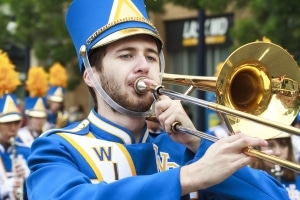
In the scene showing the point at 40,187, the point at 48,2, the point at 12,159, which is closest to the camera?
the point at 40,187

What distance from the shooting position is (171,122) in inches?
115

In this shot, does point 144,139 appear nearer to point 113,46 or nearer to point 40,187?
point 113,46

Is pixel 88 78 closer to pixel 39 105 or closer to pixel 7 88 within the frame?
pixel 7 88

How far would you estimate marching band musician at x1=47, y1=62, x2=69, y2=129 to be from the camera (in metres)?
13.2

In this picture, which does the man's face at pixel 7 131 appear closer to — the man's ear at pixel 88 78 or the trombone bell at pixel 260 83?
the man's ear at pixel 88 78

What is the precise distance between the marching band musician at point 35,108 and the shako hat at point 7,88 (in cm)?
151

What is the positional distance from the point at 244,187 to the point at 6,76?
5.33m

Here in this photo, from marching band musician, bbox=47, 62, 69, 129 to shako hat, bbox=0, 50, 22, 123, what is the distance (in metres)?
4.29

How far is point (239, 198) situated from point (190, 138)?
34 cm

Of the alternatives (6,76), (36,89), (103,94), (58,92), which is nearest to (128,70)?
(103,94)

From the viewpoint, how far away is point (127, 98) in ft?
9.89

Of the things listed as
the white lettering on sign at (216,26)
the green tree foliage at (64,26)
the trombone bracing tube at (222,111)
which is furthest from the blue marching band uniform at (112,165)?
the white lettering on sign at (216,26)

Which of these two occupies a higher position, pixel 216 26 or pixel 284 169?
pixel 216 26

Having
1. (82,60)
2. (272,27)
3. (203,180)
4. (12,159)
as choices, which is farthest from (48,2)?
(203,180)
